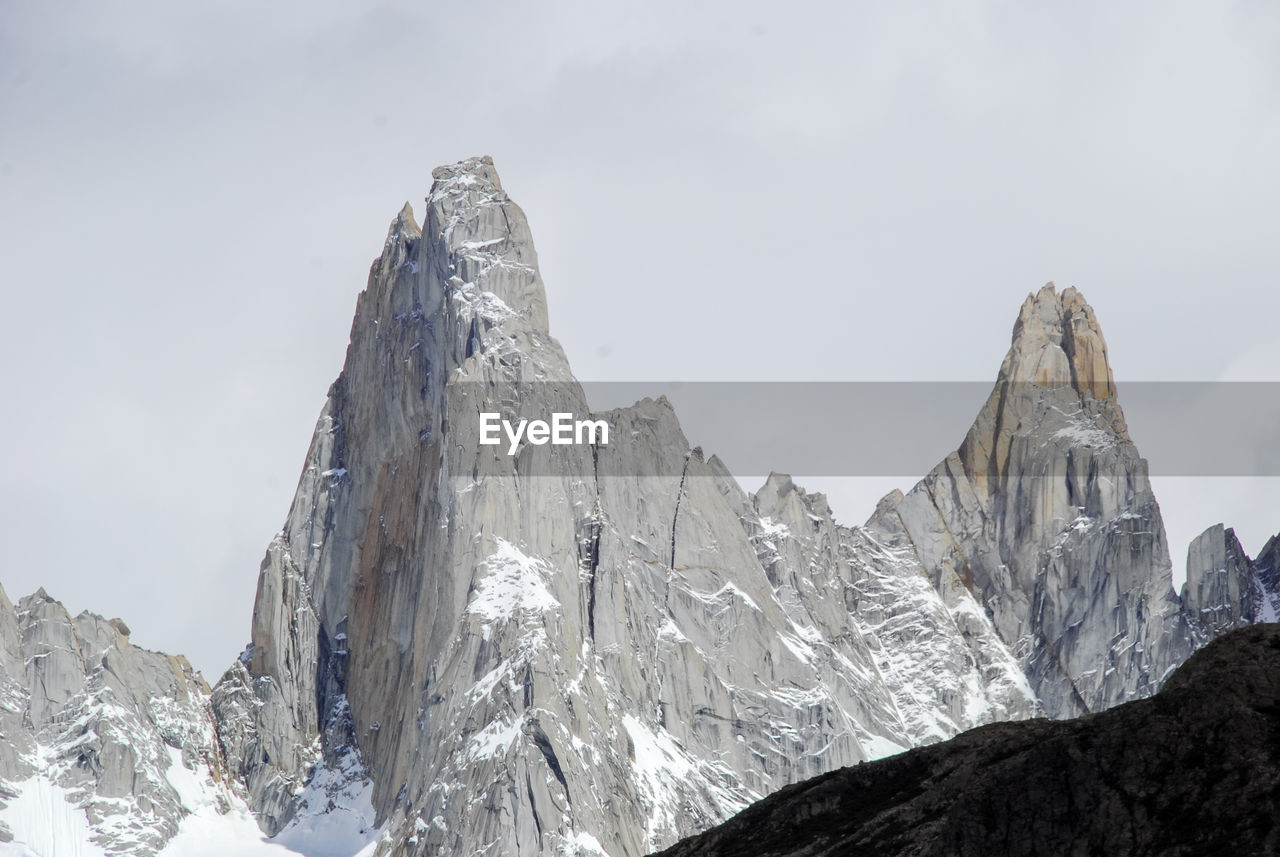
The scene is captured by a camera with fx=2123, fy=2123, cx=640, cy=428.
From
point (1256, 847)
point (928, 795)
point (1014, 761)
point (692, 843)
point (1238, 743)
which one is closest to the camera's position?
point (1256, 847)

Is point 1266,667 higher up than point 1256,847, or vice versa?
point 1266,667

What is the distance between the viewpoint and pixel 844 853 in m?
64.5

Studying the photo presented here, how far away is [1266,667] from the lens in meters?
51.3

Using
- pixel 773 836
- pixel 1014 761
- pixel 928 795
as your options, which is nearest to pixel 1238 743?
pixel 1014 761

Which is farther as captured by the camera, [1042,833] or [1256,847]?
[1042,833]

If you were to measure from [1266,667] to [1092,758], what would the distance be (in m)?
4.72

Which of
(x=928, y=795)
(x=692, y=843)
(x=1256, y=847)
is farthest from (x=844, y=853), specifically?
(x=1256, y=847)

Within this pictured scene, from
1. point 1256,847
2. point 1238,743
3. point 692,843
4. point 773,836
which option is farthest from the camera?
point 692,843

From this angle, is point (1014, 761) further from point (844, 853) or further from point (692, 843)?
point (692, 843)

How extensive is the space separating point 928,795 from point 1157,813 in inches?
569

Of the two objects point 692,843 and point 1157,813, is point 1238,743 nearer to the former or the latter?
point 1157,813

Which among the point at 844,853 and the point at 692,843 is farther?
the point at 692,843

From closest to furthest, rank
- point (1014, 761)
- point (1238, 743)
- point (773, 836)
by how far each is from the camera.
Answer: point (1238, 743), point (1014, 761), point (773, 836)

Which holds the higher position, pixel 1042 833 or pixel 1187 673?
pixel 1187 673
